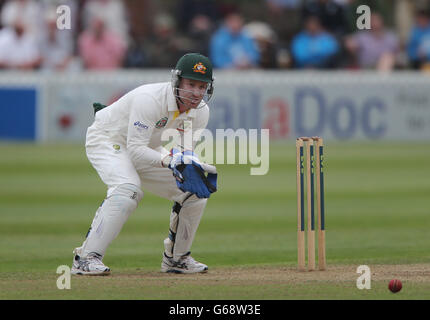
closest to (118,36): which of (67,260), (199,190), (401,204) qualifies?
(401,204)

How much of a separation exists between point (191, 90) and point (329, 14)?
11.6 meters

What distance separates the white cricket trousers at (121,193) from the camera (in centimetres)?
604

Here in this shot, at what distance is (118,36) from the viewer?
17.7 meters

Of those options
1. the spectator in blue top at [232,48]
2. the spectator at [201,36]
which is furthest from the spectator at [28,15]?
the spectator in blue top at [232,48]

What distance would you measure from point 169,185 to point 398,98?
36.0 feet

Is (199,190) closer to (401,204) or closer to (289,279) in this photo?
(289,279)

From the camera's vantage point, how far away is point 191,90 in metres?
6.09

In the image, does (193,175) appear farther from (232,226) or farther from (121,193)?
(232,226)

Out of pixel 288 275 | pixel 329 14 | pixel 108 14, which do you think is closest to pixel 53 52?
pixel 108 14

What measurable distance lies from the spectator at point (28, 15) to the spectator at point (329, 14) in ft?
16.0
